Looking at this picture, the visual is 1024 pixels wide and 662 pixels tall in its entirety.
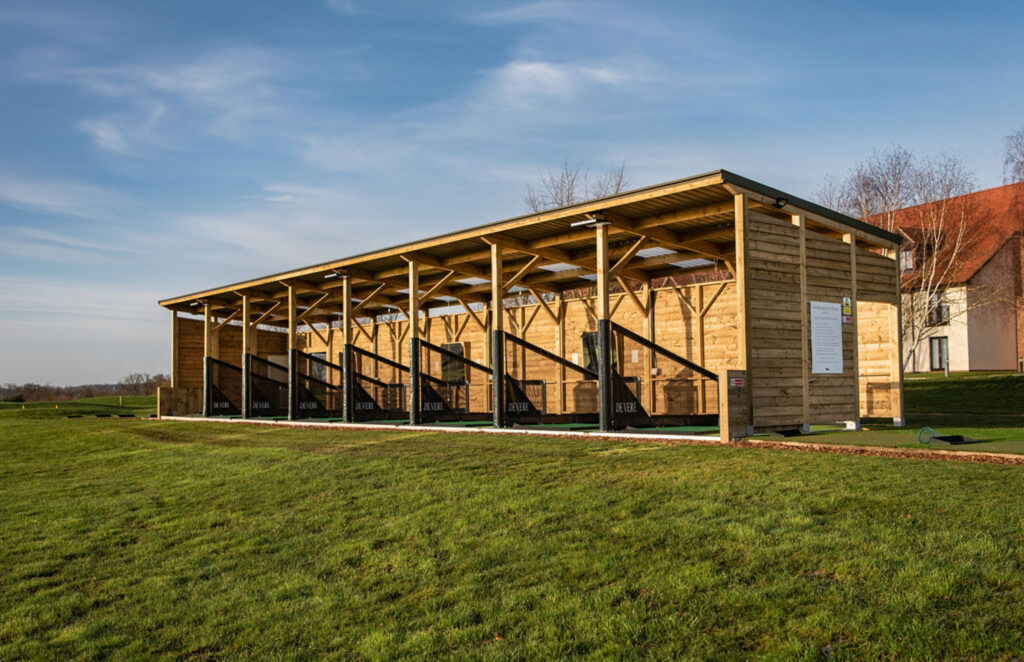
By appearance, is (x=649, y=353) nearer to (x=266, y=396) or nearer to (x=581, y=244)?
(x=581, y=244)

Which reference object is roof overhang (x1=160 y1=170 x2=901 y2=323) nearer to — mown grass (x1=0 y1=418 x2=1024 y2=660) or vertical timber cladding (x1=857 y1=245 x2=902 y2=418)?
vertical timber cladding (x1=857 y1=245 x2=902 y2=418)

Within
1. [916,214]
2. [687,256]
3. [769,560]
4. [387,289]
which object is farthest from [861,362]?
[916,214]

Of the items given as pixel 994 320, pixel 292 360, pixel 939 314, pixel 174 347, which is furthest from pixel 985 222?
pixel 174 347

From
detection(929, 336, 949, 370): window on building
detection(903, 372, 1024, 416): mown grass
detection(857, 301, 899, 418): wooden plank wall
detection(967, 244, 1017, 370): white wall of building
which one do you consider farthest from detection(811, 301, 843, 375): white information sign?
detection(929, 336, 949, 370): window on building

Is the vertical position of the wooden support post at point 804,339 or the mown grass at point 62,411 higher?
the wooden support post at point 804,339

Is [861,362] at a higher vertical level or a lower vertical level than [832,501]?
higher

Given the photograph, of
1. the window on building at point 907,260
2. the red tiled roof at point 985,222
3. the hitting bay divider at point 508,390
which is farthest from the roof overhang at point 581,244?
the window on building at point 907,260

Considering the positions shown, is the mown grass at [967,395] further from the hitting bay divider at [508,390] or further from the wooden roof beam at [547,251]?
the wooden roof beam at [547,251]

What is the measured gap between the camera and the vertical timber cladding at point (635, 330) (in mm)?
18172

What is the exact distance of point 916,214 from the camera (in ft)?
107

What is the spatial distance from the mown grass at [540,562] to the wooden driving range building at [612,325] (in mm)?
3445

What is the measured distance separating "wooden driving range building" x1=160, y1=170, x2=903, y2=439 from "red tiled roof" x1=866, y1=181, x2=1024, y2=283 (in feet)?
41.6

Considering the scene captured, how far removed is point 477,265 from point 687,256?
225 inches

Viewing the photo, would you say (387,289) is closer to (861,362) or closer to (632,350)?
(632,350)
